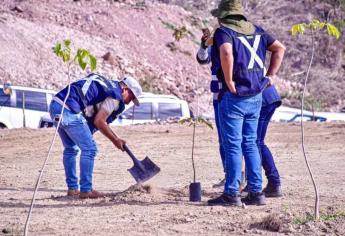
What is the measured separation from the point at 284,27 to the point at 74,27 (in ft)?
35.9

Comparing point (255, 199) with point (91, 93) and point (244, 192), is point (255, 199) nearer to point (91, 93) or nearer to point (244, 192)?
point (244, 192)

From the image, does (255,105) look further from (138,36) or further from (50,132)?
(138,36)

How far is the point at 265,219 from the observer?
7480 millimetres

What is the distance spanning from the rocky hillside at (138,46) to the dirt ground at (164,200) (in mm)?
12799

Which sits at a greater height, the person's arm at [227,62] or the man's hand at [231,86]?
the person's arm at [227,62]

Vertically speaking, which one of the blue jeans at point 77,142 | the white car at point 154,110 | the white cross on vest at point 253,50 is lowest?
the white car at point 154,110

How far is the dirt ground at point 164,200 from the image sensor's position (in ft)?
24.3

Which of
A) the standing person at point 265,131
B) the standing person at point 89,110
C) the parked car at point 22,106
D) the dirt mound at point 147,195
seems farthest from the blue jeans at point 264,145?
the parked car at point 22,106

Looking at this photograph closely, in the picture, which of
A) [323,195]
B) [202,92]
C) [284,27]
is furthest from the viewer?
[284,27]

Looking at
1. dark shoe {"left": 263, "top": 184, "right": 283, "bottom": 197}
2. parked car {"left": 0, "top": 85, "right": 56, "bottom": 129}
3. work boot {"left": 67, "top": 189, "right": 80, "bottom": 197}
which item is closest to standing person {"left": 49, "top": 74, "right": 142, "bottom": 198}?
work boot {"left": 67, "top": 189, "right": 80, "bottom": 197}

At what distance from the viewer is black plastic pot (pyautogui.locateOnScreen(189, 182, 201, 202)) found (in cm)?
869

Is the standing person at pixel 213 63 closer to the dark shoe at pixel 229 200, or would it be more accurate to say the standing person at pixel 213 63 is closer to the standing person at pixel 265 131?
the standing person at pixel 265 131

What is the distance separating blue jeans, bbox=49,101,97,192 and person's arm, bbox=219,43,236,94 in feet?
5.72

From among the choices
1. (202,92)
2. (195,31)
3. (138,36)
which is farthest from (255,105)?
(195,31)
